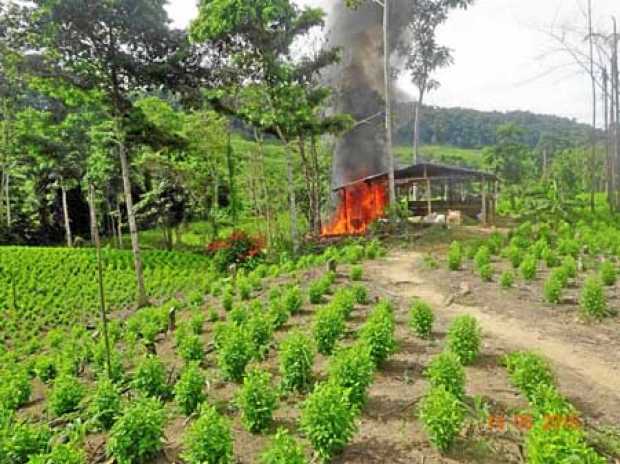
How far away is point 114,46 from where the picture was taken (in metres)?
12.9

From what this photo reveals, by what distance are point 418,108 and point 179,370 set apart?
24717 mm

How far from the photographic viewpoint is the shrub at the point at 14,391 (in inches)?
254

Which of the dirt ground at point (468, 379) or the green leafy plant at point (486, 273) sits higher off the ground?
the green leafy plant at point (486, 273)

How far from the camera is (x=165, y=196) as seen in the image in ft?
84.7

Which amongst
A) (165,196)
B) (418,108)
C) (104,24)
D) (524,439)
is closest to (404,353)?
(524,439)

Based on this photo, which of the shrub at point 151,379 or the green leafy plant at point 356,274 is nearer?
the shrub at point 151,379

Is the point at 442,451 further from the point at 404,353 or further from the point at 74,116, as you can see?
the point at 74,116

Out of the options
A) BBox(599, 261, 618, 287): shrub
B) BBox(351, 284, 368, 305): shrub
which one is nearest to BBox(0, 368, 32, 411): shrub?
BBox(351, 284, 368, 305): shrub

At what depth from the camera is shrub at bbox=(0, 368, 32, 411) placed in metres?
6.45

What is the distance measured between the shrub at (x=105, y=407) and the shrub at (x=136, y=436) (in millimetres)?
804

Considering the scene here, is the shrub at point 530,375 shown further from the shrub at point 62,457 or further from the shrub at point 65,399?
the shrub at point 65,399

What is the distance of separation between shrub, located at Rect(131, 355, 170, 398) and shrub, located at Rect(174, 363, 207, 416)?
0.64 metres

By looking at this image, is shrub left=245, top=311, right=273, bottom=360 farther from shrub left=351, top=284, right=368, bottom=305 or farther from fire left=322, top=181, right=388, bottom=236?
fire left=322, top=181, right=388, bottom=236

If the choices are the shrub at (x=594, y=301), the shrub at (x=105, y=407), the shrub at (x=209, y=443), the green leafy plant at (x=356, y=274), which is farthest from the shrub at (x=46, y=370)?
the shrub at (x=594, y=301)
